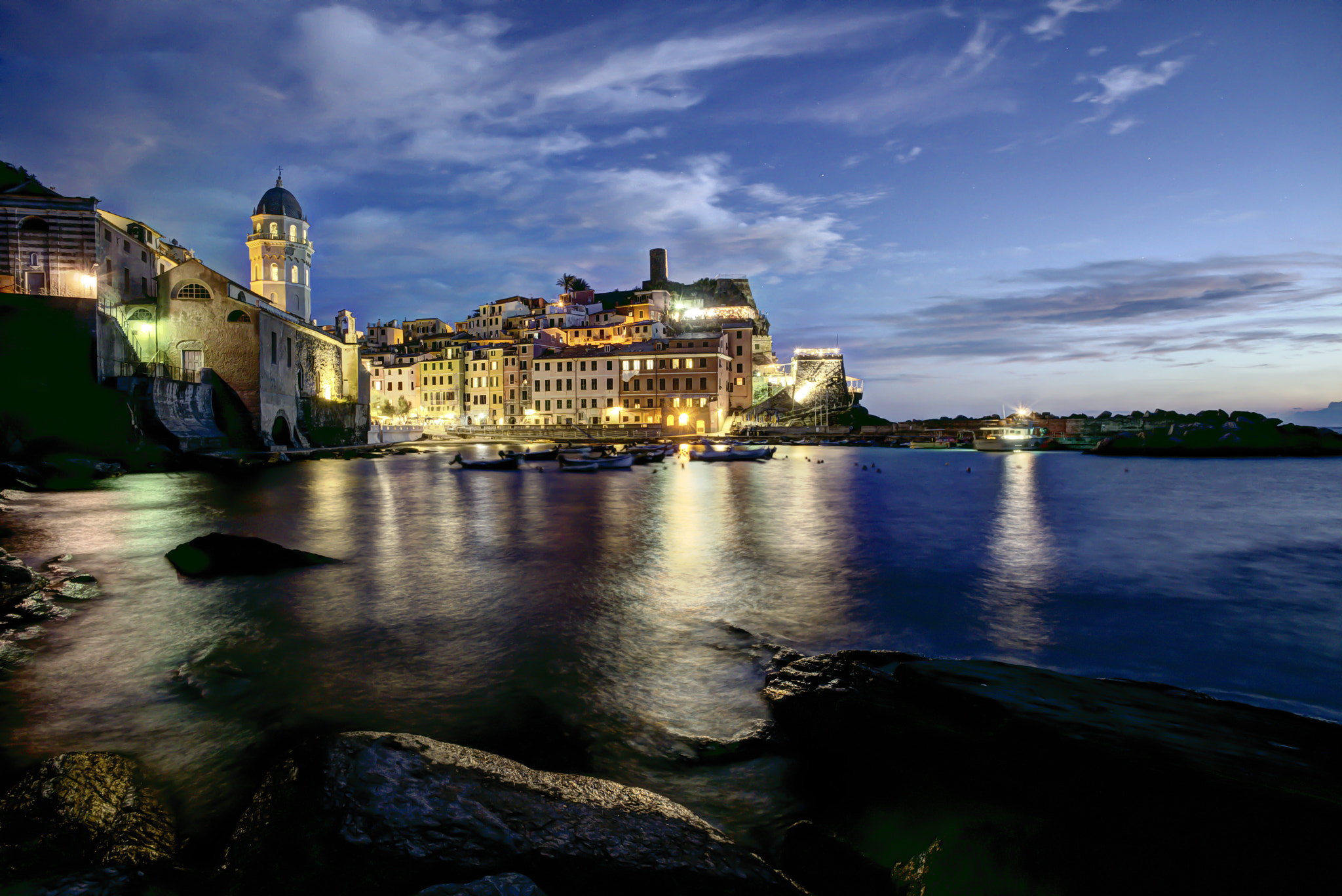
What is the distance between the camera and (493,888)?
2598mm

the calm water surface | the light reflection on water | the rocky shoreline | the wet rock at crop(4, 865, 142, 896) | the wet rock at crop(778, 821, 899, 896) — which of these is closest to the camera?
the wet rock at crop(4, 865, 142, 896)

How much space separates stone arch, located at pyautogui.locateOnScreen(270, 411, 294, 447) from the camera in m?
43.3

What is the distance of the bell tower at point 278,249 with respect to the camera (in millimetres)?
65375

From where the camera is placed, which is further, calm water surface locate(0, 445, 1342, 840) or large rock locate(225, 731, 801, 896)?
calm water surface locate(0, 445, 1342, 840)

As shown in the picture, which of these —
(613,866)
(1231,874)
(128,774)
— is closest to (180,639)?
(128,774)

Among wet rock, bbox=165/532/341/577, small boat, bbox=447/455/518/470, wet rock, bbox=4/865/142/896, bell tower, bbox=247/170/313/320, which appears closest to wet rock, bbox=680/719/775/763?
wet rock, bbox=4/865/142/896

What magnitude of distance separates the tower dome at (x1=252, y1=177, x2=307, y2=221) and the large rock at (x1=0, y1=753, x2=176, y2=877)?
77874 millimetres

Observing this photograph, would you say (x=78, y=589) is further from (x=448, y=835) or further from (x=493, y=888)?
(x=493, y=888)

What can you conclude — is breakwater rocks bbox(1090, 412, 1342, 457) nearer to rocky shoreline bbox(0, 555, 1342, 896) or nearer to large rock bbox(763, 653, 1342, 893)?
large rock bbox(763, 653, 1342, 893)

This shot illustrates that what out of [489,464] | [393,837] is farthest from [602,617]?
[489,464]

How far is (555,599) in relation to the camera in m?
10.8

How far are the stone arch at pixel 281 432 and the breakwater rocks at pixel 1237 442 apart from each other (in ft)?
256

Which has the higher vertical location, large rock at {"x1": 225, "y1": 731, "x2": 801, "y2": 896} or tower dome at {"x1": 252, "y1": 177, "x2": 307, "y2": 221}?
tower dome at {"x1": 252, "y1": 177, "x2": 307, "y2": 221}

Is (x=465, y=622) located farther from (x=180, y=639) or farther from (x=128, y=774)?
(x=128, y=774)
